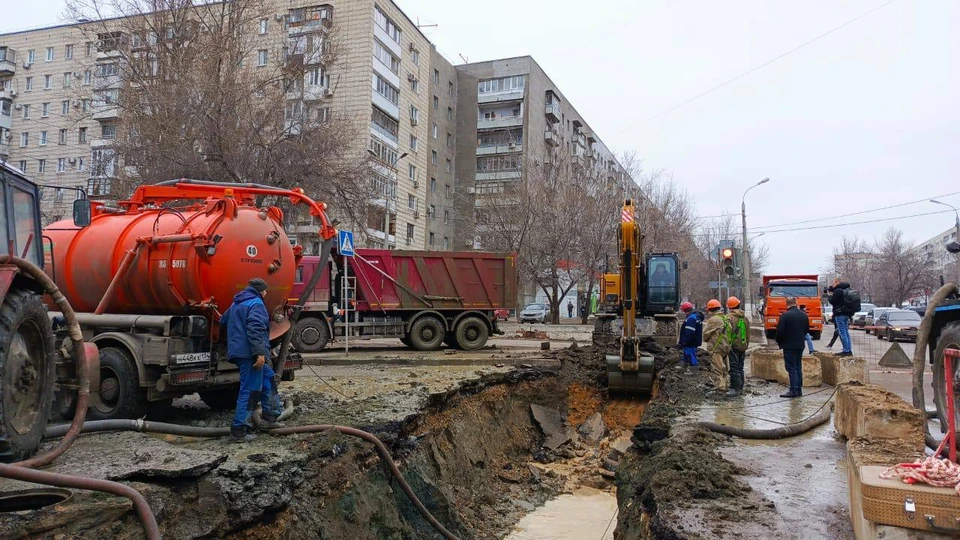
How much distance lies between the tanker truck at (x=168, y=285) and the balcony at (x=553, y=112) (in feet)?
151

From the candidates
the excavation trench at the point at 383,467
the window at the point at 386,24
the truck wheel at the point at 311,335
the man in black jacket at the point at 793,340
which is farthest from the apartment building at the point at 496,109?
the man in black jacket at the point at 793,340

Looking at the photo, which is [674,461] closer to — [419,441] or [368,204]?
[419,441]

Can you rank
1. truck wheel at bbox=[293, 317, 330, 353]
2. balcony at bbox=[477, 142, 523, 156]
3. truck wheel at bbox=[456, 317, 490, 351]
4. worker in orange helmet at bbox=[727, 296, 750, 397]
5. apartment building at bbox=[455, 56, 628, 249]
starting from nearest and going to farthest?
worker in orange helmet at bbox=[727, 296, 750, 397] < truck wheel at bbox=[293, 317, 330, 353] < truck wheel at bbox=[456, 317, 490, 351] < balcony at bbox=[477, 142, 523, 156] < apartment building at bbox=[455, 56, 628, 249]

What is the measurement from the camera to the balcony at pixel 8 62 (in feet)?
133

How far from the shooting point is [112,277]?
6.57 m

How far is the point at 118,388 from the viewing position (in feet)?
19.6

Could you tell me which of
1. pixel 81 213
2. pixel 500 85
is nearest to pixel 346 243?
pixel 81 213

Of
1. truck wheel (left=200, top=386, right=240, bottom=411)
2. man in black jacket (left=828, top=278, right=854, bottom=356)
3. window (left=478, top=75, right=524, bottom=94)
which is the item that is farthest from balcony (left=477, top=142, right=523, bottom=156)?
truck wheel (left=200, top=386, right=240, bottom=411)

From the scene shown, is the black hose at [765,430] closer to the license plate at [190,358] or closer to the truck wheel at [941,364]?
the truck wheel at [941,364]

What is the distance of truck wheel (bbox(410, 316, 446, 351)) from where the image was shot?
15695mm

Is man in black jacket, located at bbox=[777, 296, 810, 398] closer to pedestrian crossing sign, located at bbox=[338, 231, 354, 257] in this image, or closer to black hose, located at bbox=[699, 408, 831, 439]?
black hose, located at bbox=[699, 408, 831, 439]

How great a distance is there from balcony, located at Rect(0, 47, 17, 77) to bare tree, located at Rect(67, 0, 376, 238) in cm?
3019

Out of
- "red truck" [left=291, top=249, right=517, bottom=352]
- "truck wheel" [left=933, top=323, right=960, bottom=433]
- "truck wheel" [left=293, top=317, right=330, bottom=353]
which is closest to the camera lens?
"truck wheel" [left=933, top=323, right=960, bottom=433]

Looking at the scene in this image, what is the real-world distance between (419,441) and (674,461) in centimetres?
299
